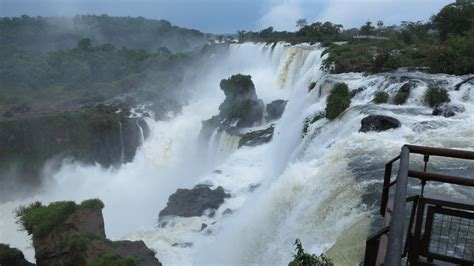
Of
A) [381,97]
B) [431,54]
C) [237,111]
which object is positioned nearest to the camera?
[381,97]

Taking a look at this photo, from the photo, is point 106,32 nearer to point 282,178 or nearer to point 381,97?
point 381,97

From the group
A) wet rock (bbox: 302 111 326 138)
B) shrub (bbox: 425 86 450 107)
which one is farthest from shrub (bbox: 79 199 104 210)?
shrub (bbox: 425 86 450 107)

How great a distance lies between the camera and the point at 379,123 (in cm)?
1127

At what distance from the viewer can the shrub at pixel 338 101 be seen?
14.4 meters

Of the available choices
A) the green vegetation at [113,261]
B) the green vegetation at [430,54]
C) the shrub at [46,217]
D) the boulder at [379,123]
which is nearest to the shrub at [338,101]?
the boulder at [379,123]

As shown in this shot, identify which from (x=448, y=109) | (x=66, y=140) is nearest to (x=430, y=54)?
(x=448, y=109)

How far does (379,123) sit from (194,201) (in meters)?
9.71

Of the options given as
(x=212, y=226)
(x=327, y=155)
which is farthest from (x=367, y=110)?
(x=212, y=226)

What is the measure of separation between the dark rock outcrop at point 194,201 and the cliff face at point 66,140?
15727 millimetres

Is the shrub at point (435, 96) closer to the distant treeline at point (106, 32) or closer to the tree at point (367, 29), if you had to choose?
the tree at point (367, 29)

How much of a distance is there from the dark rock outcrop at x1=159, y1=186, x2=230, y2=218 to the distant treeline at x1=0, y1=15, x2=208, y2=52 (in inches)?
3565

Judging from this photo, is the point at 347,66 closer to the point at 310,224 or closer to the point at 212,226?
the point at 212,226

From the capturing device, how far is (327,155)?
10.7 meters

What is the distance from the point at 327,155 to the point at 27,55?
223 ft
